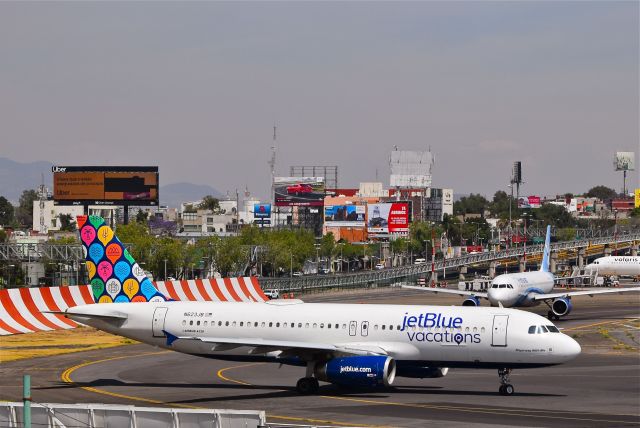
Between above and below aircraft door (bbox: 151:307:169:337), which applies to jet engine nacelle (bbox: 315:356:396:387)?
below

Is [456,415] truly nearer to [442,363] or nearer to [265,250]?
[442,363]

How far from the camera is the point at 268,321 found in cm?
4975

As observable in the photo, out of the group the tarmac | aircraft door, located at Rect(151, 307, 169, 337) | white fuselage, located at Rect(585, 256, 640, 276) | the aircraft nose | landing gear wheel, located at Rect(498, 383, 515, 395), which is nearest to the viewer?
the tarmac

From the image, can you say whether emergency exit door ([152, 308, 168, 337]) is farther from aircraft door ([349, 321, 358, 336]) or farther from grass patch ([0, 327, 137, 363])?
grass patch ([0, 327, 137, 363])

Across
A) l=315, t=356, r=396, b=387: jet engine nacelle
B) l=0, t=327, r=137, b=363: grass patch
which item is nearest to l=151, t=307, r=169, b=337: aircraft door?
l=315, t=356, r=396, b=387: jet engine nacelle

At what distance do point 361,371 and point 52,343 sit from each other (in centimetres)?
2905

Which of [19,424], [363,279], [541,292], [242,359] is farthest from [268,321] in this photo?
[363,279]

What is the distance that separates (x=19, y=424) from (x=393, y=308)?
2148 cm

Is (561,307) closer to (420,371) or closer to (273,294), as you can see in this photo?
(273,294)

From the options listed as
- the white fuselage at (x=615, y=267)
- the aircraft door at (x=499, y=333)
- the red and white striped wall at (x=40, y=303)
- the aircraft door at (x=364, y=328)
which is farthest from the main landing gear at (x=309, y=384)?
the white fuselage at (x=615, y=267)

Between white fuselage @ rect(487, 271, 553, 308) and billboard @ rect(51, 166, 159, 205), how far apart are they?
9308 cm

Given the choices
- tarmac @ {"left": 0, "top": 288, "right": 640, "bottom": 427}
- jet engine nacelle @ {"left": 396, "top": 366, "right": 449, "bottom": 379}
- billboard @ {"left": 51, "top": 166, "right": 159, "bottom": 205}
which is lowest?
tarmac @ {"left": 0, "top": 288, "right": 640, "bottom": 427}

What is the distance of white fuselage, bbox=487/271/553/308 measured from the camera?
303ft

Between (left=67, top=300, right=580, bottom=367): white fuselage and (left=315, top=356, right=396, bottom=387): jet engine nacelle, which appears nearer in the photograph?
(left=315, top=356, right=396, bottom=387): jet engine nacelle
